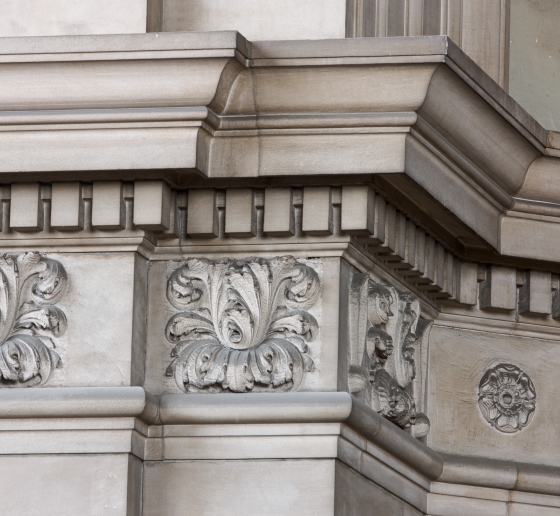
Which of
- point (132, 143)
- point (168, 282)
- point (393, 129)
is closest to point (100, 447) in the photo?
point (168, 282)

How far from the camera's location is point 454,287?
518 centimetres

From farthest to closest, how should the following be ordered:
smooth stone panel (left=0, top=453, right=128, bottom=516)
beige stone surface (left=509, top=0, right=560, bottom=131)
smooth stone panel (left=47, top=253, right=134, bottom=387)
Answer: beige stone surface (left=509, top=0, right=560, bottom=131)
smooth stone panel (left=47, top=253, right=134, bottom=387)
smooth stone panel (left=0, top=453, right=128, bottom=516)

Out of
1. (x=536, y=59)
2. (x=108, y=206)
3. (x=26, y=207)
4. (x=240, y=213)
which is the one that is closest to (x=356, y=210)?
(x=240, y=213)

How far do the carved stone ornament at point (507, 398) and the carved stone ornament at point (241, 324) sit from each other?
0.90 m

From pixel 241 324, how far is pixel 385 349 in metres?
0.48

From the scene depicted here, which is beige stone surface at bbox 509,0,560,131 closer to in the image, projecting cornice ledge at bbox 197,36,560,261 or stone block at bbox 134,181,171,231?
projecting cornice ledge at bbox 197,36,560,261

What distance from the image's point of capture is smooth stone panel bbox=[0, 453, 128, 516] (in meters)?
4.40

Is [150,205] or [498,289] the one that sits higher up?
[150,205]

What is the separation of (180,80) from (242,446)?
101 centimetres

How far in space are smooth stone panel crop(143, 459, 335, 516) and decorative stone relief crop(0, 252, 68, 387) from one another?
0.42m

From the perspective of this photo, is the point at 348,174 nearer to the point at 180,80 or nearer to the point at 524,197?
the point at 180,80

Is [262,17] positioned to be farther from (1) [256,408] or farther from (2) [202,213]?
(1) [256,408]

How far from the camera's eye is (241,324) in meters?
4.58

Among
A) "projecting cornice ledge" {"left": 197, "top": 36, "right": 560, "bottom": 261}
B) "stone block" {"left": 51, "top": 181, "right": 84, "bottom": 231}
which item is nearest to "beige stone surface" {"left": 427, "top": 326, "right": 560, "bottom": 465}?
"projecting cornice ledge" {"left": 197, "top": 36, "right": 560, "bottom": 261}
